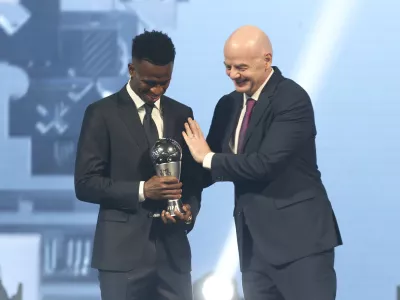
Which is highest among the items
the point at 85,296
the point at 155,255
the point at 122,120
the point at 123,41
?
the point at 123,41

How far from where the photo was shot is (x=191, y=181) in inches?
125

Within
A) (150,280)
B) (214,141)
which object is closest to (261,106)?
(214,141)

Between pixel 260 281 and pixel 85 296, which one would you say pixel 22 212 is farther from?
pixel 260 281

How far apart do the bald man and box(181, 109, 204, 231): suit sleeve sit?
8cm

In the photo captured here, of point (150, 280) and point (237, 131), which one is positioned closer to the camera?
point (150, 280)

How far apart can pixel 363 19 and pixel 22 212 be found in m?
2.07

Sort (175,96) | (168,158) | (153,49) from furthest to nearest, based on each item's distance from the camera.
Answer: (175,96) → (153,49) → (168,158)

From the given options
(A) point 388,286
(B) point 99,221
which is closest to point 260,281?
(B) point 99,221

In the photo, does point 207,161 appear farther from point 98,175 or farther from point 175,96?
point 175,96

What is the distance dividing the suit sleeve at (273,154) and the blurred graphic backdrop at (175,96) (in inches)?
54.0

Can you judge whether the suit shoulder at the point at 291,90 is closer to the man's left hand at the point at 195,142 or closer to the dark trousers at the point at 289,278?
the man's left hand at the point at 195,142

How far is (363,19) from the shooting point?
4.45 meters

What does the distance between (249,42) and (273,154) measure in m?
0.41

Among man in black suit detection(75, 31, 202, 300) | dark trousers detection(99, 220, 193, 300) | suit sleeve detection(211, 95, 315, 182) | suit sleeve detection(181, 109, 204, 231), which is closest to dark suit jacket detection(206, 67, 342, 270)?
suit sleeve detection(211, 95, 315, 182)
